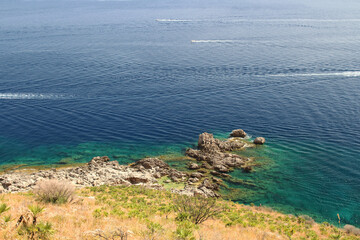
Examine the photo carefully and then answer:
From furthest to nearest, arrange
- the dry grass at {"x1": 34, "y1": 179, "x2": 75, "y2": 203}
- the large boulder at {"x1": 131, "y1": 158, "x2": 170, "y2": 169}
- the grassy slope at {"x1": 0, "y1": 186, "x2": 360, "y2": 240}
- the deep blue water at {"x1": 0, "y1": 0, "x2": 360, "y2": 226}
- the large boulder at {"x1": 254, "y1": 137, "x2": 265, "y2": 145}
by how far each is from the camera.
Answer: the large boulder at {"x1": 254, "y1": 137, "x2": 265, "y2": 145} < the large boulder at {"x1": 131, "y1": 158, "x2": 170, "y2": 169} < the deep blue water at {"x1": 0, "y1": 0, "x2": 360, "y2": 226} < the dry grass at {"x1": 34, "y1": 179, "x2": 75, "y2": 203} < the grassy slope at {"x1": 0, "y1": 186, "x2": 360, "y2": 240}

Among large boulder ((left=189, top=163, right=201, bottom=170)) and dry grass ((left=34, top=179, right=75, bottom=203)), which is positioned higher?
dry grass ((left=34, top=179, right=75, bottom=203))

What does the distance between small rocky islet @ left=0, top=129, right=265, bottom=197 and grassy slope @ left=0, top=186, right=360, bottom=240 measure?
2.87m

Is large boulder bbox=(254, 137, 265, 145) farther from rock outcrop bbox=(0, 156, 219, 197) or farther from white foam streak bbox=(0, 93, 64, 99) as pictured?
white foam streak bbox=(0, 93, 64, 99)

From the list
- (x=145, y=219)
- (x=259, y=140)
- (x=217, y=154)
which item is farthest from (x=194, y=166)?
(x=145, y=219)

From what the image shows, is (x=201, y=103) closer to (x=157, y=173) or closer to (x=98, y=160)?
(x=157, y=173)

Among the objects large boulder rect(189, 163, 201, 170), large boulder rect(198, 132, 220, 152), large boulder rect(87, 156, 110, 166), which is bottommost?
large boulder rect(189, 163, 201, 170)

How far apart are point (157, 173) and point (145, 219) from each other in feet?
51.4

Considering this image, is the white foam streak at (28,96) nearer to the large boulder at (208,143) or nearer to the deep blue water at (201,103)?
the deep blue water at (201,103)

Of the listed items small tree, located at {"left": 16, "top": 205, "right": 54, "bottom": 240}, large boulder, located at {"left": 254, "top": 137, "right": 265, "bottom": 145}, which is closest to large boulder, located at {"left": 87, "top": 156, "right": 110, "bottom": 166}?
large boulder, located at {"left": 254, "top": 137, "right": 265, "bottom": 145}

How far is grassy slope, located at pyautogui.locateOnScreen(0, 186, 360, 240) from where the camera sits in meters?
18.0

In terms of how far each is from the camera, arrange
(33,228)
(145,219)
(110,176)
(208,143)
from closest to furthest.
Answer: (33,228) → (145,219) → (110,176) → (208,143)

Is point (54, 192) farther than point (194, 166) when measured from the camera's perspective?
No

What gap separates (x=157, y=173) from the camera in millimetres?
37250

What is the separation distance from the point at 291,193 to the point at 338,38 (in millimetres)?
86335
